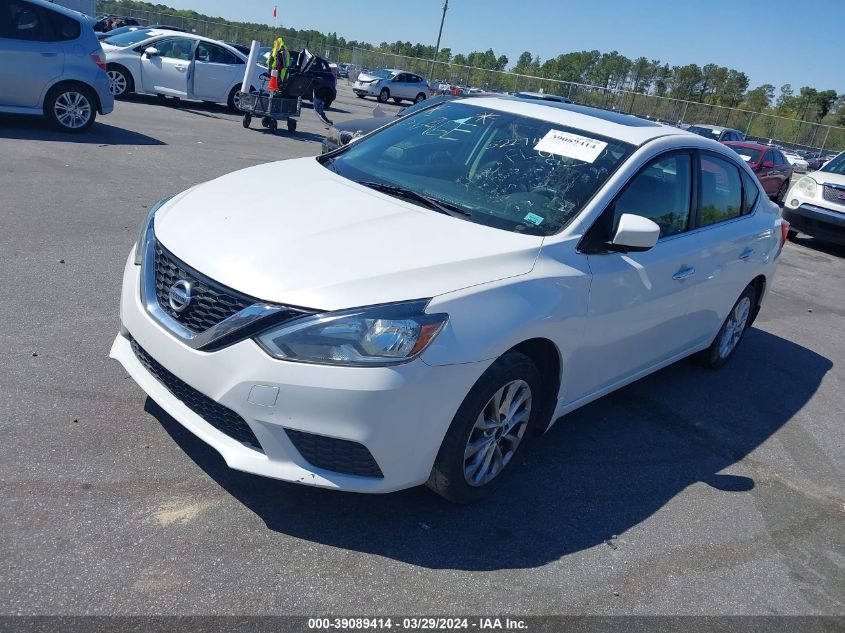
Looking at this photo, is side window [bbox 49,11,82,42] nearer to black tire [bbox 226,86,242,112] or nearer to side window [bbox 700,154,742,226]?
black tire [bbox 226,86,242,112]

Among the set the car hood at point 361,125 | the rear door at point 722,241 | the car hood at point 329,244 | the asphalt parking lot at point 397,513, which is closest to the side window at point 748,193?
the rear door at point 722,241

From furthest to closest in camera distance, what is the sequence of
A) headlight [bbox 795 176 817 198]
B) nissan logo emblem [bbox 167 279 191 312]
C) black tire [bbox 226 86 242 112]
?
black tire [bbox 226 86 242 112] → headlight [bbox 795 176 817 198] → nissan logo emblem [bbox 167 279 191 312]

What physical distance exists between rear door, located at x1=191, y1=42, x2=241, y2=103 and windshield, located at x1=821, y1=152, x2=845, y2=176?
1281 cm

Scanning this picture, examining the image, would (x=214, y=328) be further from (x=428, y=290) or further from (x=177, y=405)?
(x=428, y=290)

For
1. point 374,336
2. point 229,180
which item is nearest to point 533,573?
point 374,336

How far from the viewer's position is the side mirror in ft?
12.6

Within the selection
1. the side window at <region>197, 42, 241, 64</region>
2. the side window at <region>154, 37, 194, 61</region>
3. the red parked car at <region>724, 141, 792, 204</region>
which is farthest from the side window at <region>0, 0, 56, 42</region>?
the red parked car at <region>724, 141, 792, 204</region>

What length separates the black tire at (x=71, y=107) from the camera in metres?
11.2

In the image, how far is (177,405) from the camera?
11.0ft

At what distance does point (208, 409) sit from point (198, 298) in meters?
0.47

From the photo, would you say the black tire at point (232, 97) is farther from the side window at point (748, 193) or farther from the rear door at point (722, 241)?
the rear door at point (722, 241)

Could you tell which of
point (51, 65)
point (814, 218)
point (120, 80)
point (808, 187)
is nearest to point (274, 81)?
point (120, 80)

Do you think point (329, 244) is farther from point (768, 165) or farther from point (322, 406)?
point (768, 165)

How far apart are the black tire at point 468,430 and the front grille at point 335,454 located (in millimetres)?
341
